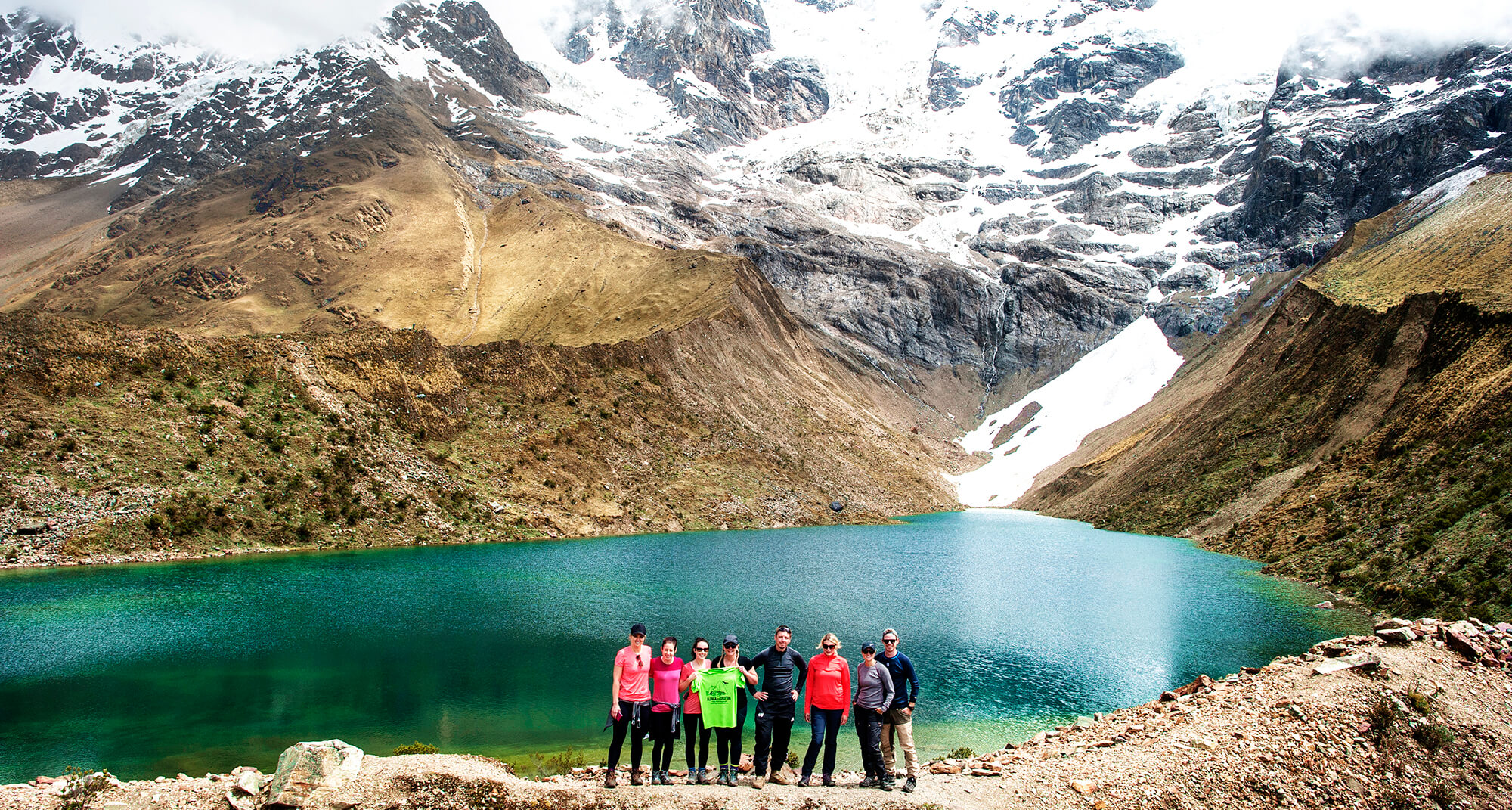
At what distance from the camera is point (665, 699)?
1349 centimetres

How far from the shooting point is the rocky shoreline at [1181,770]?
13.0 m

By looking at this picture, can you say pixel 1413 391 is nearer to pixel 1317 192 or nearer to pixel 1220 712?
pixel 1220 712

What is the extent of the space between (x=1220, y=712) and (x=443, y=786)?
51.8ft

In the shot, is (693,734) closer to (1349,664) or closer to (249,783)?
(249,783)

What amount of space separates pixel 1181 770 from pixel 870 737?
621cm

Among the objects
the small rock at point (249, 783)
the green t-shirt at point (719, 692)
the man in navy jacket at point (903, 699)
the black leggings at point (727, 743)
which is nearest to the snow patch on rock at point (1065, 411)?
the man in navy jacket at point (903, 699)

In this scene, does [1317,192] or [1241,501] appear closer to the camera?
[1241,501]

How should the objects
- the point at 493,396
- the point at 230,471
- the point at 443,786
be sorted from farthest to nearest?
the point at 493,396 < the point at 230,471 < the point at 443,786

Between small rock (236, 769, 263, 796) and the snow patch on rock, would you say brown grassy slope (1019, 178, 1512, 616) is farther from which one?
the snow patch on rock

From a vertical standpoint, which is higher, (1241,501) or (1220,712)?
(1220,712)

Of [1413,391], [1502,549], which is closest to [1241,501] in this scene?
[1413,391]

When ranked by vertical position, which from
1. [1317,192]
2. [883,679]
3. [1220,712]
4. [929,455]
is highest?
[1317,192]

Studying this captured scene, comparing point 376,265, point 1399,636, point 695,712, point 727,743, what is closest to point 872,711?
point 727,743

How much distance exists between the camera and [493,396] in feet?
270
